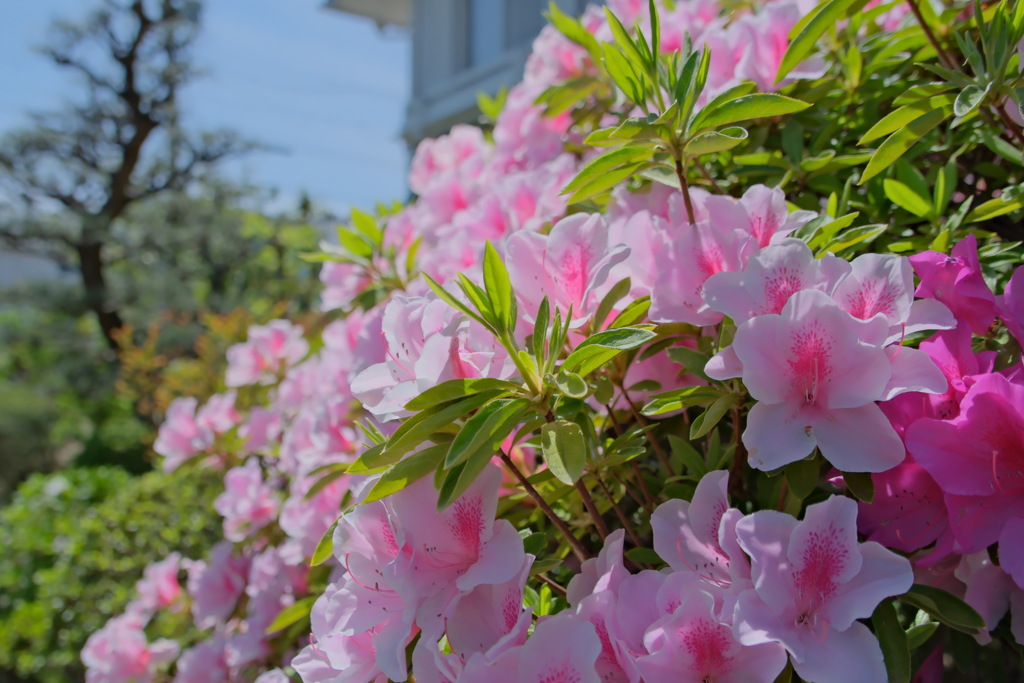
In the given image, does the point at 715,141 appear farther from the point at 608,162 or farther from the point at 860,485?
the point at 860,485

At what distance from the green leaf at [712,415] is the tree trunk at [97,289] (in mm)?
10559

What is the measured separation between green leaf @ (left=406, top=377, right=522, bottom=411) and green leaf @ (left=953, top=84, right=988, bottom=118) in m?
0.44

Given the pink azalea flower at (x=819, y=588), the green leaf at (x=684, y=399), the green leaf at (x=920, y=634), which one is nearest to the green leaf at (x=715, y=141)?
the green leaf at (x=684, y=399)

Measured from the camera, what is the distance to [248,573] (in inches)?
58.5

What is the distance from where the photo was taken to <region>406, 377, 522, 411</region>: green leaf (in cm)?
54

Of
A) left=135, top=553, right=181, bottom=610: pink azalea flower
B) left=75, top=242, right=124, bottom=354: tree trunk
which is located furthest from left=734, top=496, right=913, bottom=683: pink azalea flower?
left=75, top=242, right=124, bottom=354: tree trunk

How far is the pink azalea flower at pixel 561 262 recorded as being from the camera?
65cm

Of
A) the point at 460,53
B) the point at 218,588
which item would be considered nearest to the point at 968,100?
the point at 218,588

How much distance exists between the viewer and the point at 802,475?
57cm

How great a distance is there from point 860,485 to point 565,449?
0.21 metres

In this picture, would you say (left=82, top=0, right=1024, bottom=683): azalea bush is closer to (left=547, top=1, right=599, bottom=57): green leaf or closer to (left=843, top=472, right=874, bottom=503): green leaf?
(left=843, top=472, right=874, bottom=503): green leaf

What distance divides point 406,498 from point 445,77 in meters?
6.96

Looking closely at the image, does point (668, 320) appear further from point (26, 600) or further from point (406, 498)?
point (26, 600)

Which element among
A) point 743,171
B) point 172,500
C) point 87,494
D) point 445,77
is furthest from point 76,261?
point 743,171
